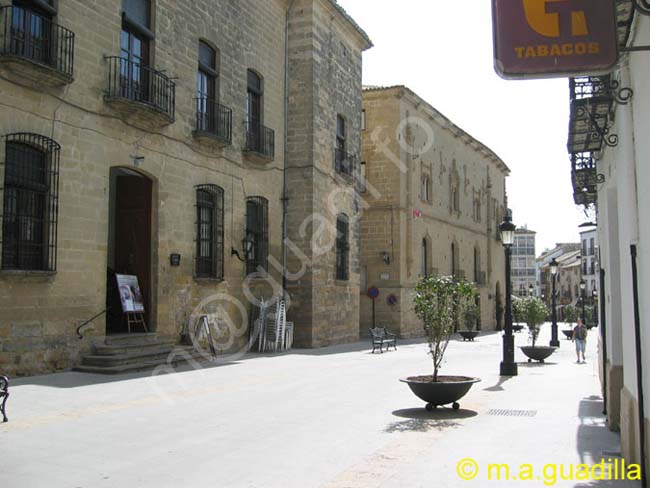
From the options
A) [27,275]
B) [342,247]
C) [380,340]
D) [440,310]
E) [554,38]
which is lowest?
[380,340]

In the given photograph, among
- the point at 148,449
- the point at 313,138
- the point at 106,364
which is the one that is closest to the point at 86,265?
the point at 106,364

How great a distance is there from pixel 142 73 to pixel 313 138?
303 inches

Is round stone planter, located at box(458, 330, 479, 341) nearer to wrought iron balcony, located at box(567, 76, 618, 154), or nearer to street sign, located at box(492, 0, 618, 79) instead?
wrought iron balcony, located at box(567, 76, 618, 154)

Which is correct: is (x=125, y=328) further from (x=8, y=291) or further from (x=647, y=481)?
(x=647, y=481)

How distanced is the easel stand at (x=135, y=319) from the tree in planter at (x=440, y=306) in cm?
737

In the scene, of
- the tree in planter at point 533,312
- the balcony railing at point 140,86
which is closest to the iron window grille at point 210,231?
the balcony railing at point 140,86

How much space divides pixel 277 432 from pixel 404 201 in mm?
25032

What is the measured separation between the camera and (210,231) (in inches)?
713

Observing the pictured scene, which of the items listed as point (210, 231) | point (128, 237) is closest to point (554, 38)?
point (128, 237)

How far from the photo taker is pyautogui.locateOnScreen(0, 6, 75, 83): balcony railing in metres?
11.6

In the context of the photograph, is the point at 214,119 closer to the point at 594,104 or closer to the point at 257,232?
the point at 257,232

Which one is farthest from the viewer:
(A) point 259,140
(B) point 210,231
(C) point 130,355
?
(A) point 259,140

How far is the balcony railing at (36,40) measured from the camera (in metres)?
11.6

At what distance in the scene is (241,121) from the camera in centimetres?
1964
